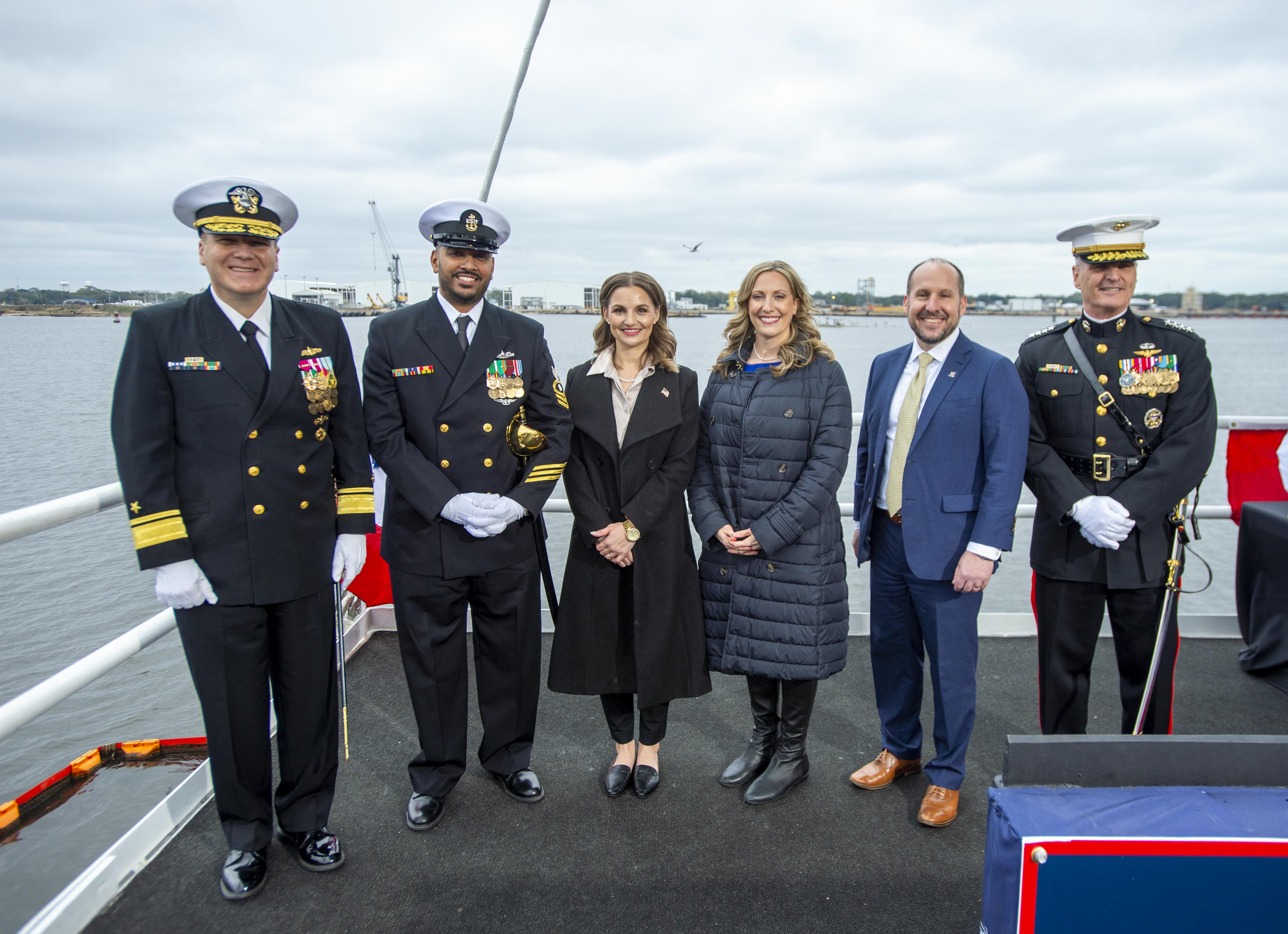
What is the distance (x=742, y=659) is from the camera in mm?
2445

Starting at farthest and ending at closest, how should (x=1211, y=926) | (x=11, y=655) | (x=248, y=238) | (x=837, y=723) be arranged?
(x=11, y=655) < (x=837, y=723) < (x=248, y=238) < (x=1211, y=926)

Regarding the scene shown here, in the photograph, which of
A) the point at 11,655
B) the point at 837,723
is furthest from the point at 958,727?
the point at 11,655

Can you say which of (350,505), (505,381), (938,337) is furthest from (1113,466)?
(350,505)

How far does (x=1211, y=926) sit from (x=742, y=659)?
4.85ft

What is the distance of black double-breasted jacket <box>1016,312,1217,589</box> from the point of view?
7.46ft

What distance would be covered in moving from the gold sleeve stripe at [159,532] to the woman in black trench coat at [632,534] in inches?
40.6

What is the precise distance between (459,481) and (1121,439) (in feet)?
6.43

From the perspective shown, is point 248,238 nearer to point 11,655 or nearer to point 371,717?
point 371,717

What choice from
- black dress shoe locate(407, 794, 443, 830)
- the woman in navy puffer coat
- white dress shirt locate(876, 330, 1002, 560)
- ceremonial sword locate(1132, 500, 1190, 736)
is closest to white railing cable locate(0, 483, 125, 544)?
black dress shoe locate(407, 794, 443, 830)

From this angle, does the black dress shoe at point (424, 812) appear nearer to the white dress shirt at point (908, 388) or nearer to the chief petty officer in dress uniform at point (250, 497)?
the chief petty officer in dress uniform at point (250, 497)

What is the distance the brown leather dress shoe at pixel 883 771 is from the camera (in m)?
2.48

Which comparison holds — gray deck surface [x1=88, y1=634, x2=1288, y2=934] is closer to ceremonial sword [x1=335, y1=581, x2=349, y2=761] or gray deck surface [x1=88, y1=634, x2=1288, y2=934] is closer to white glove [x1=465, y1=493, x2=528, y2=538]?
ceremonial sword [x1=335, y1=581, x2=349, y2=761]

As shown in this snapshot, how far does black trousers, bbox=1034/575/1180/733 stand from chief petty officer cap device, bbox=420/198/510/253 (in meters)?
2.01

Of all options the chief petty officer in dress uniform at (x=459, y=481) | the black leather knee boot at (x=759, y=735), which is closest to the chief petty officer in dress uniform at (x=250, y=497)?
the chief petty officer in dress uniform at (x=459, y=481)
